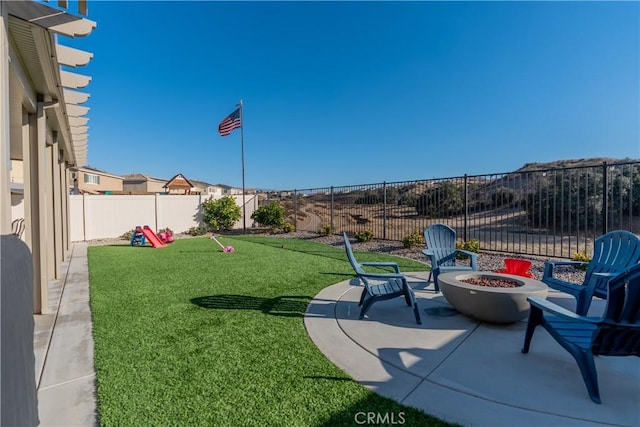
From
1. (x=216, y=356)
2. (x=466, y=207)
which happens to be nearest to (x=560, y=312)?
(x=216, y=356)

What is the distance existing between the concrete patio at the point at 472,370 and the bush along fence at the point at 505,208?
14.6 ft

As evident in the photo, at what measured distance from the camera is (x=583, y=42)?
7.70 m

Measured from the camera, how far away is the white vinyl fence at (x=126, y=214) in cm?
1290

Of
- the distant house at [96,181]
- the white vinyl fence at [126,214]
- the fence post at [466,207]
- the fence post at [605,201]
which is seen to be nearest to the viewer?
the fence post at [605,201]

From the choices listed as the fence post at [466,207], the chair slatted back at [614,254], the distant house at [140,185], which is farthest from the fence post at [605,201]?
the distant house at [140,185]

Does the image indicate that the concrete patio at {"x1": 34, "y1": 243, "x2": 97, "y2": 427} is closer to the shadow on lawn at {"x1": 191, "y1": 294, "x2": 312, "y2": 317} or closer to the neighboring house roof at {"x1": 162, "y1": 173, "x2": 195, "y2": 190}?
the shadow on lawn at {"x1": 191, "y1": 294, "x2": 312, "y2": 317}

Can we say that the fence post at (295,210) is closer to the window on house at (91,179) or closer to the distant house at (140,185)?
the window on house at (91,179)

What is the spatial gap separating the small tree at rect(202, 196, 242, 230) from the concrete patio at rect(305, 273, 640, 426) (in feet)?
43.5

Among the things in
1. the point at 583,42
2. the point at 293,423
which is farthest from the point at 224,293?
the point at 583,42

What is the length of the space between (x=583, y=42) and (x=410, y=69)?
20.0 ft

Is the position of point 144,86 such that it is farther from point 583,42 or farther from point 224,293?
point 583,42

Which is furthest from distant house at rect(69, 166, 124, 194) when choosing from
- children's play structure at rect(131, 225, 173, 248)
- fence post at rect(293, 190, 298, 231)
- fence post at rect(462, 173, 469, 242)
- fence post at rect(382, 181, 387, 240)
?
fence post at rect(462, 173, 469, 242)

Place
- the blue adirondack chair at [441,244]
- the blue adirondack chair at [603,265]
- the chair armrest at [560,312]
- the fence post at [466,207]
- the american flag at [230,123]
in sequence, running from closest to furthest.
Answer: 1. the chair armrest at [560,312]
2. the blue adirondack chair at [603,265]
3. the blue adirondack chair at [441,244]
4. the fence post at [466,207]
5. the american flag at [230,123]

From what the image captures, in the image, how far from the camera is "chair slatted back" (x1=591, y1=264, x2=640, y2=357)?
2.26 m
